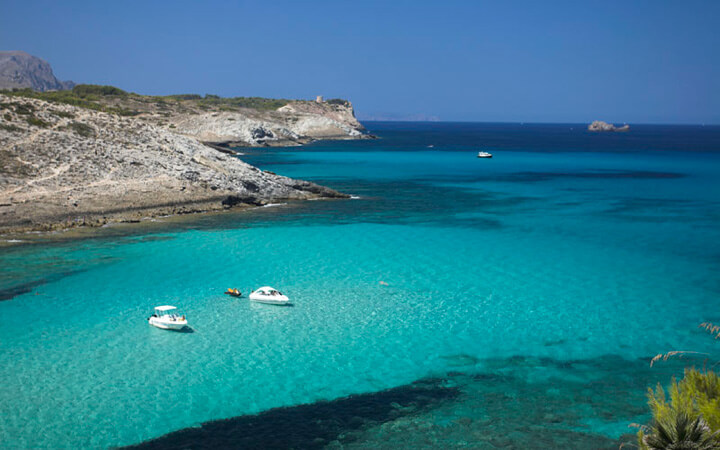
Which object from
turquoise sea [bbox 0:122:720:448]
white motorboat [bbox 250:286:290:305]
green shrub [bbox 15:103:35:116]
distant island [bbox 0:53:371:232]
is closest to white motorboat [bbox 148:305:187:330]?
turquoise sea [bbox 0:122:720:448]

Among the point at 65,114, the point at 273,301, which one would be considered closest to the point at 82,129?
the point at 65,114

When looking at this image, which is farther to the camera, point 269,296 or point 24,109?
point 24,109

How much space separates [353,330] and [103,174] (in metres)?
36.6

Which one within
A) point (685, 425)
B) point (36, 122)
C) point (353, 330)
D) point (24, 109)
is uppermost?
point (24, 109)

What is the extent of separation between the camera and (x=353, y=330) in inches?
1022

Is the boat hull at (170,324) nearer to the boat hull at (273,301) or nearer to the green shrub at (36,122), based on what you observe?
the boat hull at (273,301)

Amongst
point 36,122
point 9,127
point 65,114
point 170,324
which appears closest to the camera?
point 170,324

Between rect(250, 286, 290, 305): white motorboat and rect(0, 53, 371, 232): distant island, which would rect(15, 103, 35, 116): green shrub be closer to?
rect(0, 53, 371, 232): distant island

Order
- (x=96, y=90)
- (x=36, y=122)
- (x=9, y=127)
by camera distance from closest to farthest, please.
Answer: (x=9, y=127) → (x=36, y=122) → (x=96, y=90)

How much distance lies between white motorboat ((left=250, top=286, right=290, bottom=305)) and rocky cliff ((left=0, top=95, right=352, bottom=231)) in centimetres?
2322

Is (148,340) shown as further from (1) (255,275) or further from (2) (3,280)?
(2) (3,280)

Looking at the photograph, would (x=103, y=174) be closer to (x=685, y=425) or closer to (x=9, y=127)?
(x=9, y=127)

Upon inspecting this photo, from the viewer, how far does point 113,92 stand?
151875mm

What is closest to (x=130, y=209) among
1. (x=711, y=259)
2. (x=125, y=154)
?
(x=125, y=154)
